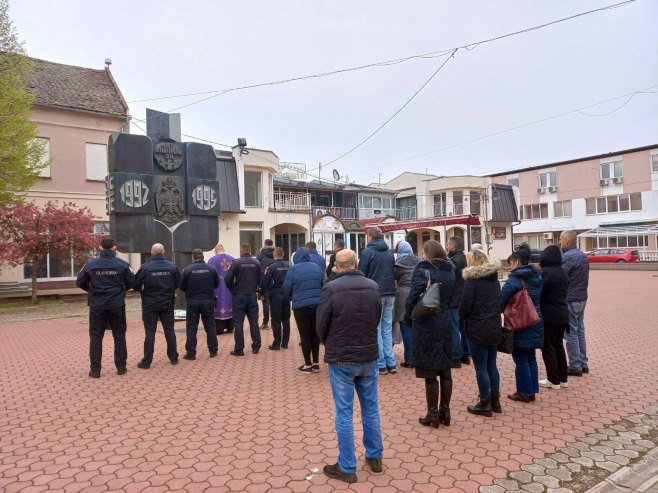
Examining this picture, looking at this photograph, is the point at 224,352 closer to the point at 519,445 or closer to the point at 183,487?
the point at 183,487

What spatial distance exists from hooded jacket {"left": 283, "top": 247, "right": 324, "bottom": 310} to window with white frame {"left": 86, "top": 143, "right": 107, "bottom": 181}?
1707 centimetres

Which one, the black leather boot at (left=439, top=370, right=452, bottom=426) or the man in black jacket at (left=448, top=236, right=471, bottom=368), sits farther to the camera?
the man in black jacket at (left=448, top=236, right=471, bottom=368)

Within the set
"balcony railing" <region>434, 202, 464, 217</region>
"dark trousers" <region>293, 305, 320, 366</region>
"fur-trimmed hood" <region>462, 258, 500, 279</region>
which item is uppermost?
"balcony railing" <region>434, 202, 464, 217</region>

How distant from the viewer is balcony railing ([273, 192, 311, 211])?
2755 cm

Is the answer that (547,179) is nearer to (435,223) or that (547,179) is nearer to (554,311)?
(435,223)

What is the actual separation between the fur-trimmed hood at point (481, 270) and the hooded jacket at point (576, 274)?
87.0 inches

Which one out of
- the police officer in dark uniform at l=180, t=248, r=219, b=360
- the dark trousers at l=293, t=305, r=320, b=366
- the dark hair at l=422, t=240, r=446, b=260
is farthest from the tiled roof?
the dark hair at l=422, t=240, r=446, b=260

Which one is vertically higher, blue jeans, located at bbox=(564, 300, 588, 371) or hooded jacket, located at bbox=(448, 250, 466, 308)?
hooded jacket, located at bbox=(448, 250, 466, 308)

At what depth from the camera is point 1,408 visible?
5.53 meters

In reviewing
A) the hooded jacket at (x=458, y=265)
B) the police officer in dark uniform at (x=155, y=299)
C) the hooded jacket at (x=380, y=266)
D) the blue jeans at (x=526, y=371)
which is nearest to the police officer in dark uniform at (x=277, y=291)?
the police officer in dark uniform at (x=155, y=299)

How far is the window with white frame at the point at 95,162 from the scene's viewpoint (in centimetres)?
2055

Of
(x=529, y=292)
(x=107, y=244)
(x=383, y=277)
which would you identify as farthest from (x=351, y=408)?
(x=107, y=244)

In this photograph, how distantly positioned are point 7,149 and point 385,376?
14876 millimetres

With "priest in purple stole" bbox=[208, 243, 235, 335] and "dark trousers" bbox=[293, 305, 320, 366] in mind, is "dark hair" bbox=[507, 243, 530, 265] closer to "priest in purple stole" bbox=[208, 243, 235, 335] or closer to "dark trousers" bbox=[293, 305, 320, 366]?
"dark trousers" bbox=[293, 305, 320, 366]
